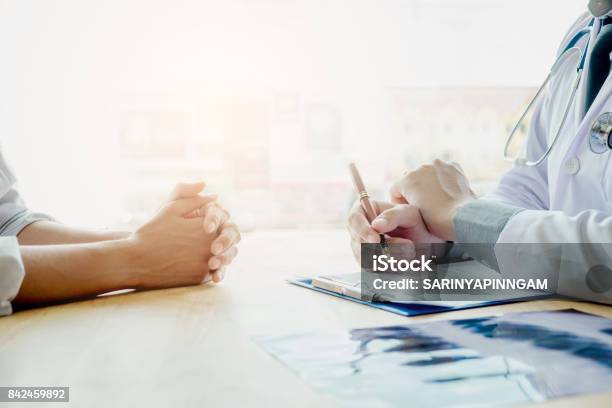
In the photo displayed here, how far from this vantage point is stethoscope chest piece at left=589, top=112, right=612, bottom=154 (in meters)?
0.87

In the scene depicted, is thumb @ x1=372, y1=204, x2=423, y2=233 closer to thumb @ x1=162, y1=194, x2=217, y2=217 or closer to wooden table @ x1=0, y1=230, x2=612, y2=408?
wooden table @ x1=0, y1=230, x2=612, y2=408

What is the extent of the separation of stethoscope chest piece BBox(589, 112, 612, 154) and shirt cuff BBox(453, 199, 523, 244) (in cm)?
17


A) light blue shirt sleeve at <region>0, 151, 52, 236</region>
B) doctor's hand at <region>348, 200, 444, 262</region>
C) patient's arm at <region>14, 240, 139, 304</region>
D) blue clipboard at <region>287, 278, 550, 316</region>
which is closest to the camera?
blue clipboard at <region>287, 278, 550, 316</region>

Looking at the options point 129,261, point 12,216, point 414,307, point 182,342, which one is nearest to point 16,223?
point 12,216

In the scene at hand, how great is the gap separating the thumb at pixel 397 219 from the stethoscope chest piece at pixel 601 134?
27cm

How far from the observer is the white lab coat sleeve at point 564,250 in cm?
73

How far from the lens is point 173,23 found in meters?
2.28

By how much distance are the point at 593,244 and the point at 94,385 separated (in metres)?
0.58

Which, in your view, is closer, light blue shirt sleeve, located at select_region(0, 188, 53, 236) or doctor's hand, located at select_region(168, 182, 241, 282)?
doctor's hand, located at select_region(168, 182, 241, 282)

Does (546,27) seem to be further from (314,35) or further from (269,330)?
(269,330)

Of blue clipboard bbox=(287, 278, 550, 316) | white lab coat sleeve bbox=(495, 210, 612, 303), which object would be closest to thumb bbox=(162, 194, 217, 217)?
blue clipboard bbox=(287, 278, 550, 316)

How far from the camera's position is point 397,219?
3.04 ft

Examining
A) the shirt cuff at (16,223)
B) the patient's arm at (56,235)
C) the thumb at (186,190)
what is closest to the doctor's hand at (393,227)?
the thumb at (186,190)

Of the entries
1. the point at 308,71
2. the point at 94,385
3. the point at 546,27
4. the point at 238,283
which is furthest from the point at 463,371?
the point at 546,27
